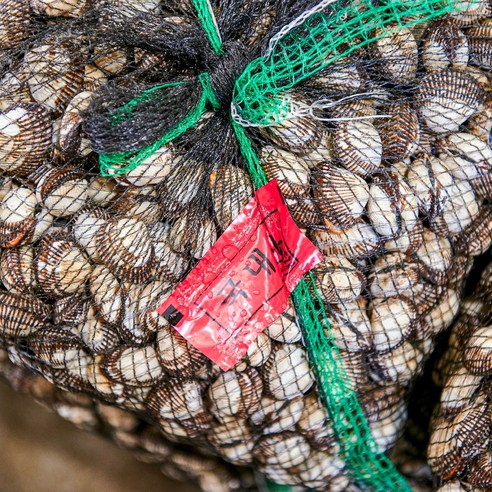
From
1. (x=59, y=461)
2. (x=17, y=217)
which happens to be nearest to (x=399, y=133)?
(x=17, y=217)

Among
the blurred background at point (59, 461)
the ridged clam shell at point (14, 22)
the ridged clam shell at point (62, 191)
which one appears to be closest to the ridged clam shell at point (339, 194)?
the ridged clam shell at point (62, 191)

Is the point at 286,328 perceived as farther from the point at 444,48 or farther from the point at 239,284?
the point at 444,48

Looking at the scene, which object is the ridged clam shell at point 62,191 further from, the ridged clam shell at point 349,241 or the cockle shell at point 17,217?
the ridged clam shell at point 349,241

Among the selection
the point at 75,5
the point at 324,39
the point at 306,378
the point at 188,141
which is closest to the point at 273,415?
the point at 306,378

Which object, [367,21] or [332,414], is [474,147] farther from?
[332,414]

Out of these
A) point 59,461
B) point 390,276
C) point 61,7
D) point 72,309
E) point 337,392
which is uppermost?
point 61,7

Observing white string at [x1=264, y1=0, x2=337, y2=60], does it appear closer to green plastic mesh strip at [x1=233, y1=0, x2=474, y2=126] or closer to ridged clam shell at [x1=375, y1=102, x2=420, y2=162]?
green plastic mesh strip at [x1=233, y1=0, x2=474, y2=126]

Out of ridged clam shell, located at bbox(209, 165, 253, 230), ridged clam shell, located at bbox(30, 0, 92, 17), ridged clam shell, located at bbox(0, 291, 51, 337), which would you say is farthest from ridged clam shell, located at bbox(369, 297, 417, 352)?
ridged clam shell, located at bbox(30, 0, 92, 17)
